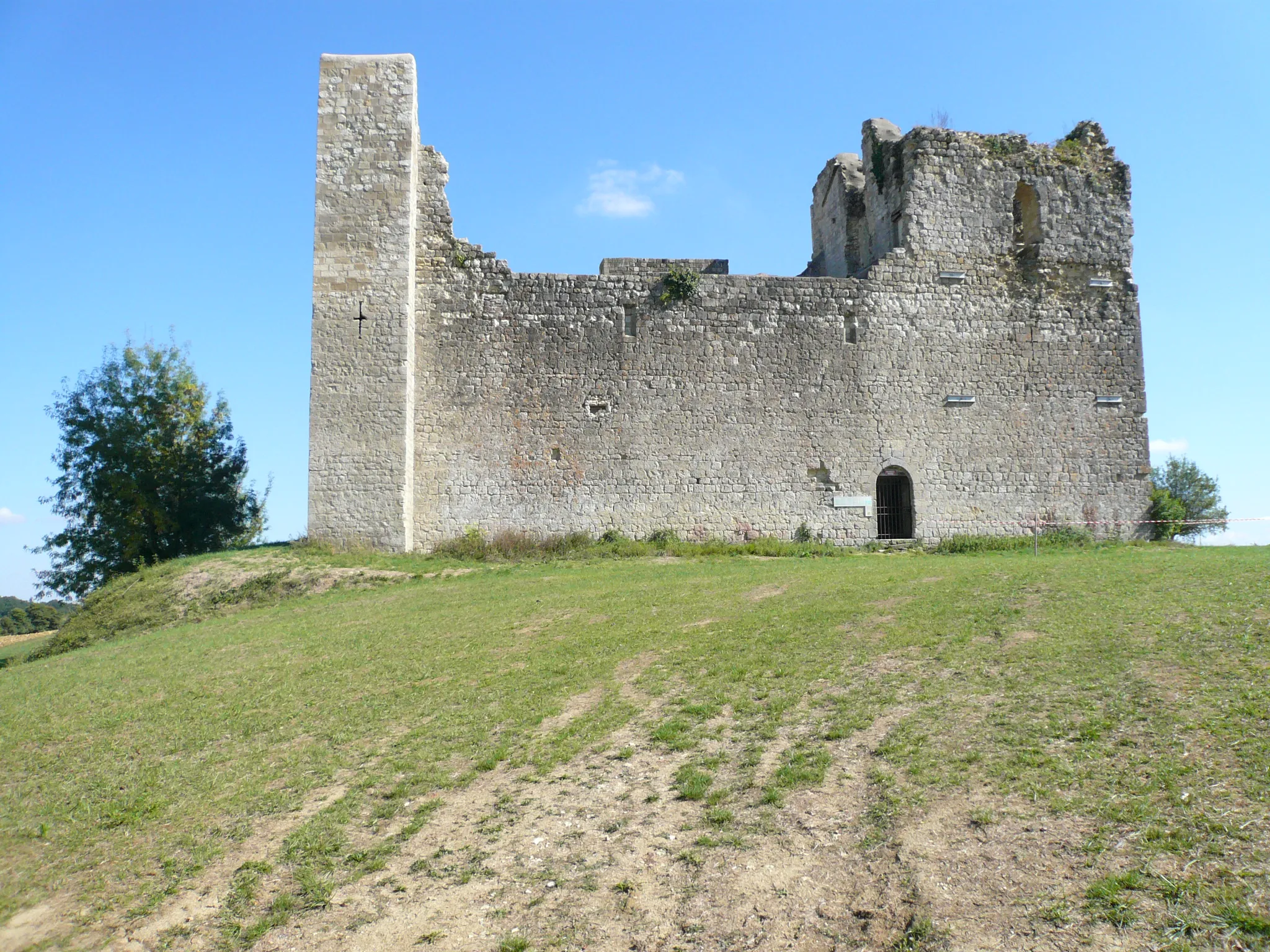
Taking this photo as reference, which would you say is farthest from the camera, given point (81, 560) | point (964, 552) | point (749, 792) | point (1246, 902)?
point (81, 560)

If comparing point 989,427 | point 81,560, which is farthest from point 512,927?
point 81,560

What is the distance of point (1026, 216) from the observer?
20125 millimetres

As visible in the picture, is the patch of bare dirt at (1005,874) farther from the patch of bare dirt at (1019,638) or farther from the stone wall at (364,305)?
the stone wall at (364,305)

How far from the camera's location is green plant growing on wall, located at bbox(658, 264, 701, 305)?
18.4 m

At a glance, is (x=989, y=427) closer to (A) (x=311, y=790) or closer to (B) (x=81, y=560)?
(A) (x=311, y=790)

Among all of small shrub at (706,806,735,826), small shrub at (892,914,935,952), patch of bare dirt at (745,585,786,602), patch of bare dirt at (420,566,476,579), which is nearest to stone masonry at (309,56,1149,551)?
patch of bare dirt at (420,566,476,579)

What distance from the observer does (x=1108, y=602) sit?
8531mm

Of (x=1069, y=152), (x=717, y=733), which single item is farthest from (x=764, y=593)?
(x=1069, y=152)

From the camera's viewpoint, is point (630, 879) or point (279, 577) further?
point (279, 577)

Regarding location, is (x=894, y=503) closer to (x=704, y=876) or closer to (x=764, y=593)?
(x=764, y=593)

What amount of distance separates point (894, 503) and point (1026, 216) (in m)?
7.38

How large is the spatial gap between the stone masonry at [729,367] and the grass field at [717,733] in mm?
6841

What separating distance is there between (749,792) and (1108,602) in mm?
5137

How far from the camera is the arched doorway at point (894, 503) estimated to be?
1894 centimetres
